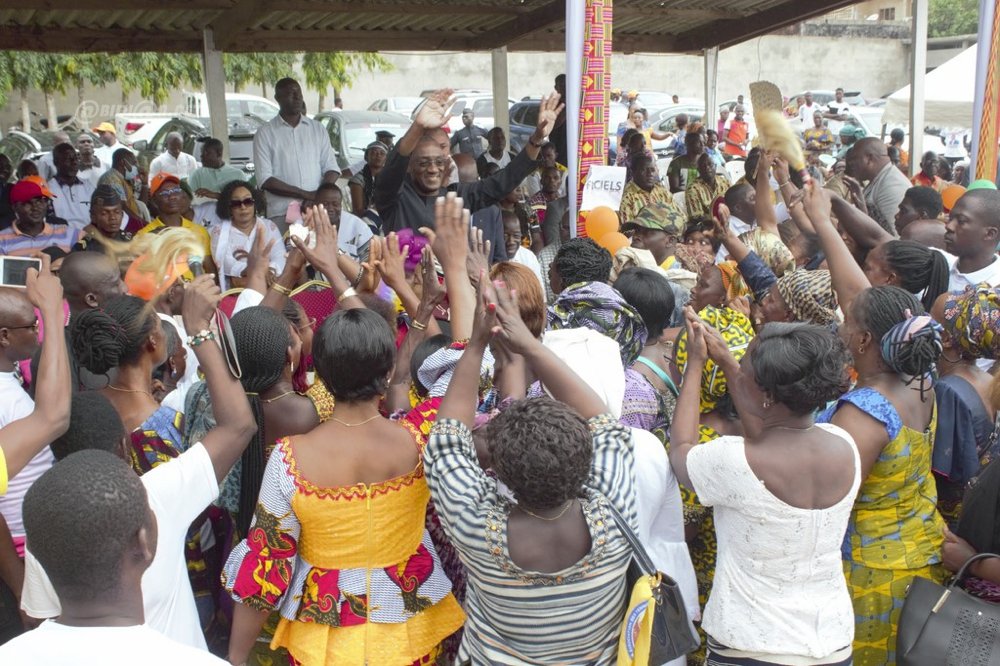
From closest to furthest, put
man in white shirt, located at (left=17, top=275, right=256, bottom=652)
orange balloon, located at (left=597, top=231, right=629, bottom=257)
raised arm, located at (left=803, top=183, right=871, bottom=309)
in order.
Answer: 1. man in white shirt, located at (left=17, top=275, right=256, bottom=652)
2. raised arm, located at (left=803, top=183, right=871, bottom=309)
3. orange balloon, located at (left=597, top=231, right=629, bottom=257)

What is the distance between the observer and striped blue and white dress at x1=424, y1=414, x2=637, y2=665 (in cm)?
223

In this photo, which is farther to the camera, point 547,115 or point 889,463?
point 547,115

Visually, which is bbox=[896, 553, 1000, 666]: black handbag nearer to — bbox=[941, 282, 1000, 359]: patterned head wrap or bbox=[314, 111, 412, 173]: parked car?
bbox=[941, 282, 1000, 359]: patterned head wrap

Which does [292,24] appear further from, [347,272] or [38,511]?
[38,511]

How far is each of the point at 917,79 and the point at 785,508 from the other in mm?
9617

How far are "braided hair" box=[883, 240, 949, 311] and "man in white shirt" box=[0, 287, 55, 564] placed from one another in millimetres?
3368

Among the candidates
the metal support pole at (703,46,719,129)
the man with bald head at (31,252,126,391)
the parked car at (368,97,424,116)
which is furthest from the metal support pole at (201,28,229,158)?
the parked car at (368,97,424,116)

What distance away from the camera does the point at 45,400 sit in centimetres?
244

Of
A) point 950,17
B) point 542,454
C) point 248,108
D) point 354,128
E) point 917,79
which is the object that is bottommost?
point 542,454

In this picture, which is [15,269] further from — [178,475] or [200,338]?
[178,475]

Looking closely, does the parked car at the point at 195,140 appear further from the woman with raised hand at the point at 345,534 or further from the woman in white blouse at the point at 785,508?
the woman in white blouse at the point at 785,508

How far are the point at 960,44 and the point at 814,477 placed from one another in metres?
31.8

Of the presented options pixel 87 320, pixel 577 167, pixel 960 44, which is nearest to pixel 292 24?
pixel 577 167

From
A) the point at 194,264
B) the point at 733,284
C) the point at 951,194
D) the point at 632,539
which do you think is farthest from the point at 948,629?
the point at 951,194
